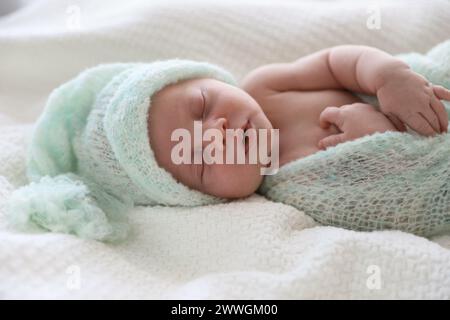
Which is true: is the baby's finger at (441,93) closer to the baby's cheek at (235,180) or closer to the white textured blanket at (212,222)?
the white textured blanket at (212,222)

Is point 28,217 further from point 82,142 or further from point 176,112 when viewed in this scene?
point 176,112

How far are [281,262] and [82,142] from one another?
58cm

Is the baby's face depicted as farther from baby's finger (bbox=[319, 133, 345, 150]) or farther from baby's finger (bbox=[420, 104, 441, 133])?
baby's finger (bbox=[420, 104, 441, 133])

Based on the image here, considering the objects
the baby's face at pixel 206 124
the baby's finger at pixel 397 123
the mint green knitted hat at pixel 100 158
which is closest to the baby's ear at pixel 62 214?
the mint green knitted hat at pixel 100 158

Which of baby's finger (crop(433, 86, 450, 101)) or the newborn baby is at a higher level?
baby's finger (crop(433, 86, 450, 101))

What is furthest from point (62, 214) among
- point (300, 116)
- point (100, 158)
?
point (300, 116)

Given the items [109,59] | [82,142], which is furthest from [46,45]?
[82,142]

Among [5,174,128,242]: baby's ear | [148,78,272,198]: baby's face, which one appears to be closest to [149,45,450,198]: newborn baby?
[148,78,272,198]: baby's face

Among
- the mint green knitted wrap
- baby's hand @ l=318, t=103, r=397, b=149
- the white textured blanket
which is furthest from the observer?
baby's hand @ l=318, t=103, r=397, b=149

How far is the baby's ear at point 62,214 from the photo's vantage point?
1122 mm

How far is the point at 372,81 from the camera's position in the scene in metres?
1.26

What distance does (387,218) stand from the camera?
1.12 meters

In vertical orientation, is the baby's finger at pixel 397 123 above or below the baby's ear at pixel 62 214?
above

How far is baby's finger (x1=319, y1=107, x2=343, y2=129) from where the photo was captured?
1263 mm
